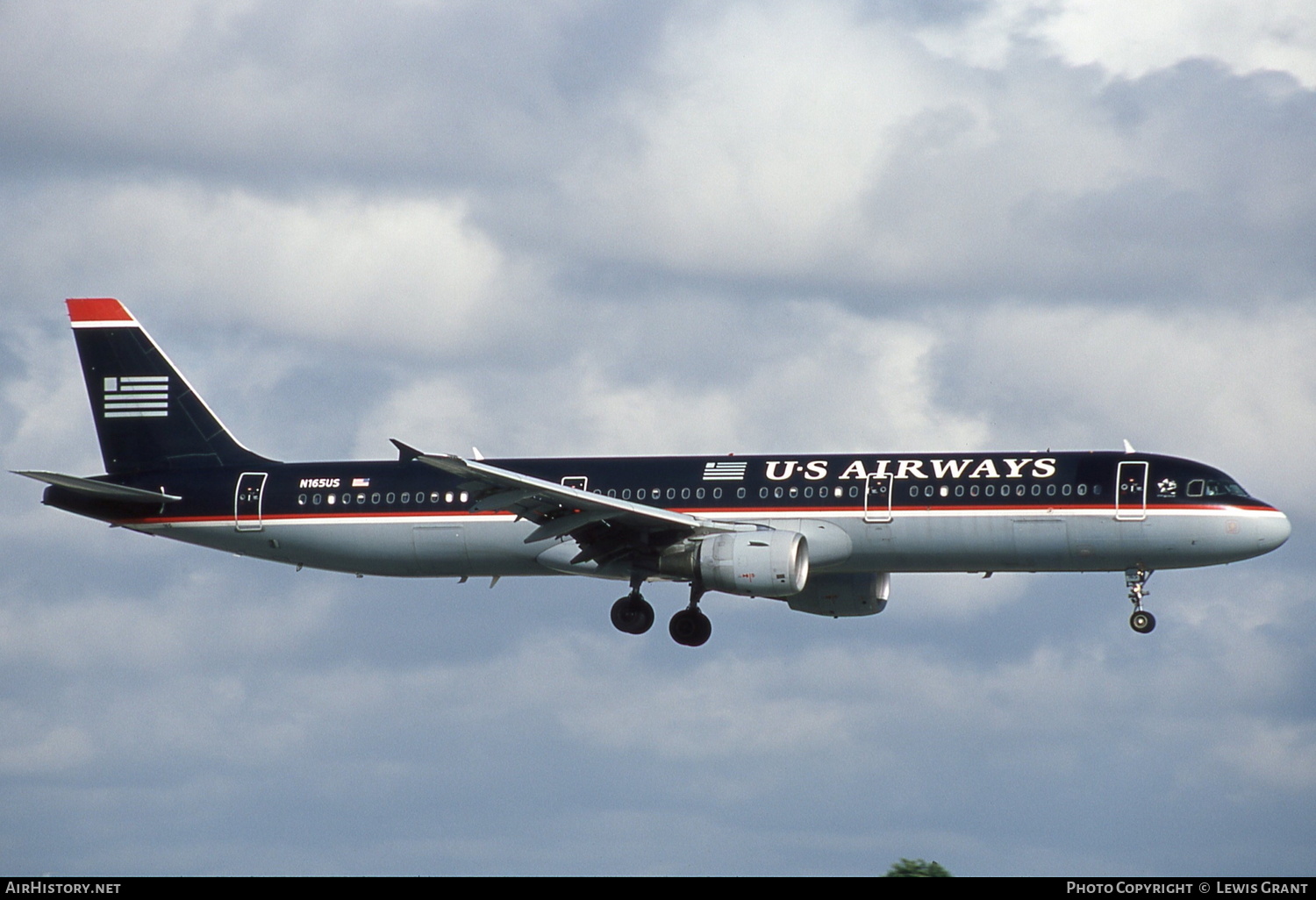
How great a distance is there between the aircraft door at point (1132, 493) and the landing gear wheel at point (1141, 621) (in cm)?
344

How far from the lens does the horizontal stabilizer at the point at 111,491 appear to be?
59.8 m

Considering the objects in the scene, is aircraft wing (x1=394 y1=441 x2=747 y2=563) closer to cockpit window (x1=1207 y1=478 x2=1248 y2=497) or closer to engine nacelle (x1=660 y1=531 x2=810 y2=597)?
engine nacelle (x1=660 y1=531 x2=810 y2=597)

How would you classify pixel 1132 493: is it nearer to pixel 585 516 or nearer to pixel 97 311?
pixel 585 516

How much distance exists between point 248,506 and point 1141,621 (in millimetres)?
28836

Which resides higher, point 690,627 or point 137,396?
point 137,396

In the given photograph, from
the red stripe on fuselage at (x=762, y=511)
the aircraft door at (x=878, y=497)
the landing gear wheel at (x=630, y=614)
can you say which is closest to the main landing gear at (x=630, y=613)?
the landing gear wheel at (x=630, y=614)

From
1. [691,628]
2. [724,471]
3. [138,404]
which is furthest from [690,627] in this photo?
[138,404]

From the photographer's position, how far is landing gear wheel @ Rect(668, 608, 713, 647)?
57.2 metres

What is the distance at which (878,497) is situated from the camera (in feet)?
178

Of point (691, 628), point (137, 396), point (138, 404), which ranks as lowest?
point (691, 628)

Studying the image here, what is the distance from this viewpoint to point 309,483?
6003cm

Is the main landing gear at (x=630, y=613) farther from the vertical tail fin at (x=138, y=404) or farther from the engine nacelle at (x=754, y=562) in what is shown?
the vertical tail fin at (x=138, y=404)
